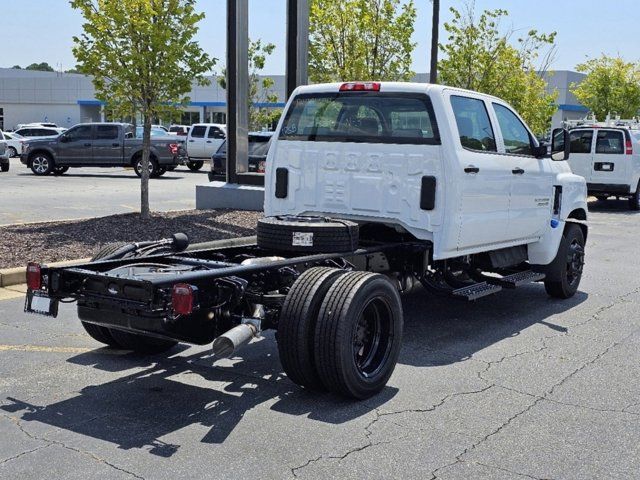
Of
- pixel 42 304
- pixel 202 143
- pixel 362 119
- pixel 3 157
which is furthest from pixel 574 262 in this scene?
pixel 202 143

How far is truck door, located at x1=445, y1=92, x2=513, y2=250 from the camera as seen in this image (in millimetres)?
7062

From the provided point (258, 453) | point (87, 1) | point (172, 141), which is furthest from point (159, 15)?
point (172, 141)

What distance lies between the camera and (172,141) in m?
27.3

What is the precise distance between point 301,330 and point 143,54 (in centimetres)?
869

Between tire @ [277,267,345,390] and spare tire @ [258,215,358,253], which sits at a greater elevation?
spare tire @ [258,215,358,253]

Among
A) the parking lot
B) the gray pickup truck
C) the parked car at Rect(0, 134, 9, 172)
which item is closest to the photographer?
the parking lot

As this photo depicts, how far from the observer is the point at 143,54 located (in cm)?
1270

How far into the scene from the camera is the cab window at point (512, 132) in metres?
8.00

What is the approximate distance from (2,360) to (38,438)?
1.71 metres

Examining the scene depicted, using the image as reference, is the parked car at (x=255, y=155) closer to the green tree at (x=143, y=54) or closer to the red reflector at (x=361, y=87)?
the green tree at (x=143, y=54)

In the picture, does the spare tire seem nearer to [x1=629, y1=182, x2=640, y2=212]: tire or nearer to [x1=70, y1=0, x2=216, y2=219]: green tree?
[x1=70, y1=0, x2=216, y2=219]: green tree

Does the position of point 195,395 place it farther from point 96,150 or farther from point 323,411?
point 96,150

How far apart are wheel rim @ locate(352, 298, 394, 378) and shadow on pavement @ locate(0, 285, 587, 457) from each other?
0.73 ft

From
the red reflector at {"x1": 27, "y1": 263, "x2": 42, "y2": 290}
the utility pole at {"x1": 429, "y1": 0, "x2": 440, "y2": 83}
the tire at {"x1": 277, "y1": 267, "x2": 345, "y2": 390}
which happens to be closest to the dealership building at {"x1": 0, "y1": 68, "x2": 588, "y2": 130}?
the utility pole at {"x1": 429, "y1": 0, "x2": 440, "y2": 83}
